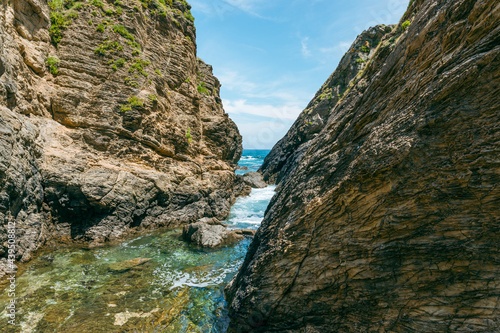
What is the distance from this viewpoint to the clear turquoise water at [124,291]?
25.6 feet

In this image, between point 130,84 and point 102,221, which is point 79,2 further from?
point 102,221

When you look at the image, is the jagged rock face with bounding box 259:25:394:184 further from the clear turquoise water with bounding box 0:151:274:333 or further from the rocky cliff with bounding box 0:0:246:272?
the clear turquoise water with bounding box 0:151:274:333

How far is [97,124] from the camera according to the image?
1748cm

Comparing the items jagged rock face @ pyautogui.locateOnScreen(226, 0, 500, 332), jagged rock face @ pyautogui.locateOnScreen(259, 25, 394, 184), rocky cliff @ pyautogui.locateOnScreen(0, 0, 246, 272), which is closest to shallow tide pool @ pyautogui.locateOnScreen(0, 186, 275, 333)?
rocky cliff @ pyautogui.locateOnScreen(0, 0, 246, 272)

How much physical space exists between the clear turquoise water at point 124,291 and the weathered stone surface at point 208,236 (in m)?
0.88

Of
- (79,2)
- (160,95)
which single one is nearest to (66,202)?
(160,95)

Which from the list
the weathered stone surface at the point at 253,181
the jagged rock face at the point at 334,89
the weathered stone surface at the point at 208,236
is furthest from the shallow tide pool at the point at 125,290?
the weathered stone surface at the point at 253,181

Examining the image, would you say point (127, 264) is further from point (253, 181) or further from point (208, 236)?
point (253, 181)

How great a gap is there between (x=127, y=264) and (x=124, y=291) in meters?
2.82

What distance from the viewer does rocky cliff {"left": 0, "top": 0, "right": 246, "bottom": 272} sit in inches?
491

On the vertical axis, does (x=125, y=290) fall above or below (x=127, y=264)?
below

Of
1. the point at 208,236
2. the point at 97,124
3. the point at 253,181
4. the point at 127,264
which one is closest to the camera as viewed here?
the point at 127,264

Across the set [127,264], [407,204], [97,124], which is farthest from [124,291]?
[97,124]

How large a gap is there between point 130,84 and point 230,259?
54.6ft
